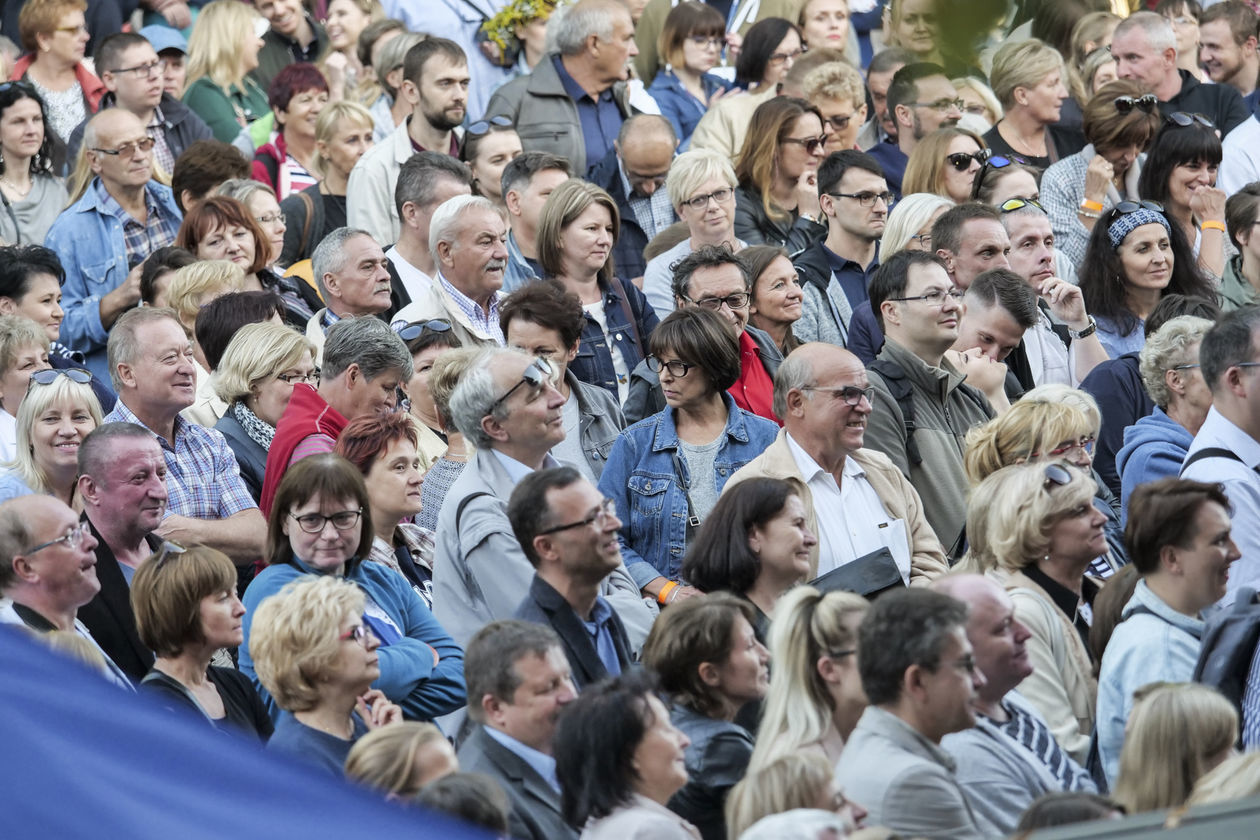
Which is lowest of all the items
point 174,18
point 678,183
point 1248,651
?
point 174,18

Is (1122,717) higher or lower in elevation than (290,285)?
higher

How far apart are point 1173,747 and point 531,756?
1439 mm

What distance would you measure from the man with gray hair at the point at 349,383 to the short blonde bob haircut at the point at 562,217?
136cm

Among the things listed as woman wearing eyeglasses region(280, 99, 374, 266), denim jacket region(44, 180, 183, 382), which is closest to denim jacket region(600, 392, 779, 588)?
denim jacket region(44, 180, 183, 382)

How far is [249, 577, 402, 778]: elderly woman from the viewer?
451 cm

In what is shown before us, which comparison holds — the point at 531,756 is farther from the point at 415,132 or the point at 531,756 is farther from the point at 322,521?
the point at 415,132

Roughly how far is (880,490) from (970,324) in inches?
57.2

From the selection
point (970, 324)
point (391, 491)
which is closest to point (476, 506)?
point (391, 491)

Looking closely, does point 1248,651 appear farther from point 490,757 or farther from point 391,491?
point 391,491

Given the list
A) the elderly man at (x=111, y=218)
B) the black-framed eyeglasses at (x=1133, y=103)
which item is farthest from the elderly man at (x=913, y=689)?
the black-framed eyeglasses at (x=1133, y=103)

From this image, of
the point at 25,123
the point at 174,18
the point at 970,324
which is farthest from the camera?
the point at 174,18

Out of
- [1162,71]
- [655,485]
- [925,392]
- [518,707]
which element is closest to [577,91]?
[1162,71]

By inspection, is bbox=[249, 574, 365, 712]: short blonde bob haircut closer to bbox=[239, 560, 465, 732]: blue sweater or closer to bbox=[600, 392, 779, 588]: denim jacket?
bbox=[239, 560, 465, 732]: blue sweater

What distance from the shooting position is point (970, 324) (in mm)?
7184
